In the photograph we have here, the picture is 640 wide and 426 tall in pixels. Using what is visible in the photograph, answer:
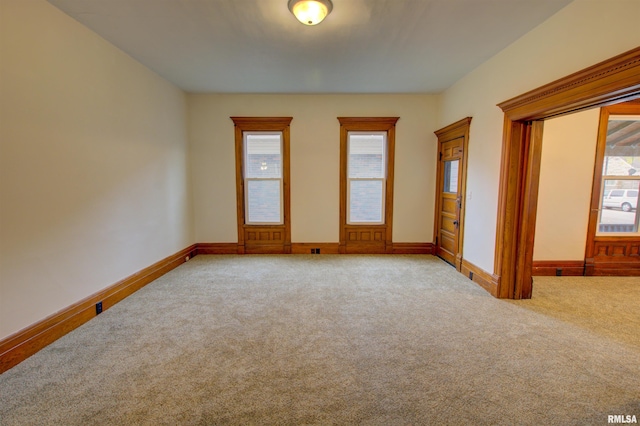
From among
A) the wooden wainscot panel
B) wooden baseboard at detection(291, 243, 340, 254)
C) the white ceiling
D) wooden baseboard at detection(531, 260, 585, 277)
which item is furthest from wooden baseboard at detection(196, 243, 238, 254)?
wooden baseboard at detection(531, 260, 585, 277)

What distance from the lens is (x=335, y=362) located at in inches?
82.7

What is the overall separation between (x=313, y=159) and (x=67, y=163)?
342 centimetres

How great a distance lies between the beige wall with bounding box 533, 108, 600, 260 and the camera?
3812mm

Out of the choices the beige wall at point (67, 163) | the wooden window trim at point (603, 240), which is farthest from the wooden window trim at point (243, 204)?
the wooden window trim at point (603, 240)

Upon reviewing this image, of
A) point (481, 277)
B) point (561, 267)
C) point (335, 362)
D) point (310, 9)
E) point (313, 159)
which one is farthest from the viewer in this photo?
point (313, 159)

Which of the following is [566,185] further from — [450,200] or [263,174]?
[263,174]

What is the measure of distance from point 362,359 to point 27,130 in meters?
3.16

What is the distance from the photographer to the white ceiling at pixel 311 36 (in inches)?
96.0

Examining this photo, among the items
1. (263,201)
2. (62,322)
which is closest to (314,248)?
(263,201)

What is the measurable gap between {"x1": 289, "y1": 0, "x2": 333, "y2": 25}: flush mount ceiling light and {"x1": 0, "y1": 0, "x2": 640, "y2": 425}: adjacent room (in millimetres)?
23

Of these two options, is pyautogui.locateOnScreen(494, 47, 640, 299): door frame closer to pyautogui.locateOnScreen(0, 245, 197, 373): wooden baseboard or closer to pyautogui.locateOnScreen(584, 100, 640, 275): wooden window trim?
pyautogui.locateOnScreen(584, 100, 640, 275): wooden window trim

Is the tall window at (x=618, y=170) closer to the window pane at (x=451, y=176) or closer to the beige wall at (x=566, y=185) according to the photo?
the beige wall at (x=566, y=185)

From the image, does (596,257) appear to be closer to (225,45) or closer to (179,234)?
(225,45)

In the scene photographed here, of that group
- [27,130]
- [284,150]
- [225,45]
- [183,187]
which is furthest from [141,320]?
[284,150]
